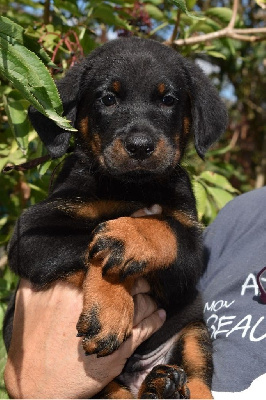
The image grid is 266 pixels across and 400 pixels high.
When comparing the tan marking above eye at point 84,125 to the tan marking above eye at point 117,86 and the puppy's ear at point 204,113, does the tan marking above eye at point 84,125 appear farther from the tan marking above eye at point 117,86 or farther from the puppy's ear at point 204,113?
the puppy's ear at point 204,113

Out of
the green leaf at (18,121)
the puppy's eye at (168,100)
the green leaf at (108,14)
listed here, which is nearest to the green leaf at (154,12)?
the green leaf at (108,14)

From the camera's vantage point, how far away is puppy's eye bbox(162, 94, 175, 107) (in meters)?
2.29

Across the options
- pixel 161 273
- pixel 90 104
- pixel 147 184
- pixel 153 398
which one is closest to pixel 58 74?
pixel 90 104

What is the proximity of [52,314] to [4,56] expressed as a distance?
1.10 meters

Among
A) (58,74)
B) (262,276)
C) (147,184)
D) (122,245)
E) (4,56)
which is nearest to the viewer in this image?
(4,56)

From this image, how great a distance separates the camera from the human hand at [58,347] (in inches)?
79.3

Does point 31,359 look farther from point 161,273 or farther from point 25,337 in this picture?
point 161,273

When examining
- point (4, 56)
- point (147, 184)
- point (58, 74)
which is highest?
point (4, 56)

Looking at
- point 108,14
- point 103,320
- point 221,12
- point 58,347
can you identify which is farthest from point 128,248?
point 221,12

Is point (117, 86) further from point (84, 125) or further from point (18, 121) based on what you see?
point (18, 121)

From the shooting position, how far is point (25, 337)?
2158 mm

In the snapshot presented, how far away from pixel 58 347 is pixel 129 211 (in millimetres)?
583

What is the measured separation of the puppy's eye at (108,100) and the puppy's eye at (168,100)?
20 cm

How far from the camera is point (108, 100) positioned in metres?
2.28
